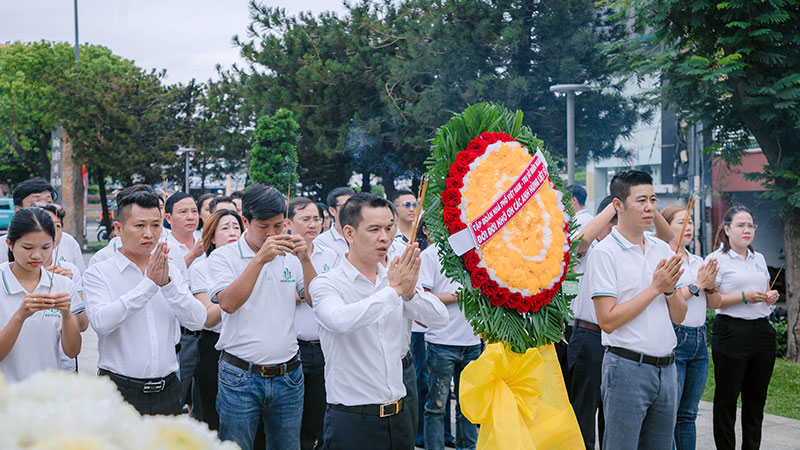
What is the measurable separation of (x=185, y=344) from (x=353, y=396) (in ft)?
9.01

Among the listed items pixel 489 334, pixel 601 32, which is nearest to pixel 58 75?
pixel 601 32

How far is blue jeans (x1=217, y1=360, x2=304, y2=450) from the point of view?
4.09 meters

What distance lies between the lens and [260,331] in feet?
13.8

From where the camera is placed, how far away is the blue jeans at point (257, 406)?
4.09 meters

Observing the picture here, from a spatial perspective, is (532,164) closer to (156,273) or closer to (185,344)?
(156,273)

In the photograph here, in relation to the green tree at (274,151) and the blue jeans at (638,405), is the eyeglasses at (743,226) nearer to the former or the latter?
the blue jeans at (638,405)

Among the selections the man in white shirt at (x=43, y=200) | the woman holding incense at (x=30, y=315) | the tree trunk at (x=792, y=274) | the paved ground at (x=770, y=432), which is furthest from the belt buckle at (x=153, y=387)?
the tree trunk at (x=792, y=274)

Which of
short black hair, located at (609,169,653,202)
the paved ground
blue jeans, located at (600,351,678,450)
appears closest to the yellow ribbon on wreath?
blue jeans, located at (600,351,678,450)

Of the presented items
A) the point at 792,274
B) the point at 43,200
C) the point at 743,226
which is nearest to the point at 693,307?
the point at 743,226

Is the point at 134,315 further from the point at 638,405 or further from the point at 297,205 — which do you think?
the point at 638,405

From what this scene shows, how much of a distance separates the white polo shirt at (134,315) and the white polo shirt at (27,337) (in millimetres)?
259

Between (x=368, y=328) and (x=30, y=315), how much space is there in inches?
70.1

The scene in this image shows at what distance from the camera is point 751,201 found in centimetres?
1598

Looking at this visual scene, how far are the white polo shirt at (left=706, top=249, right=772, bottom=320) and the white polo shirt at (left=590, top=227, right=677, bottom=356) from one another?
5.74 ft
